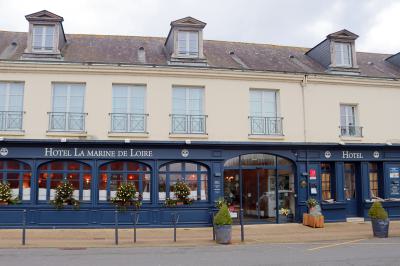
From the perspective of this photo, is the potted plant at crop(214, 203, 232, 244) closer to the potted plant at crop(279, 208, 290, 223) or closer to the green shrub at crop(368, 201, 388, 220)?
the green shrub at crop(368, 201, 388, 220)

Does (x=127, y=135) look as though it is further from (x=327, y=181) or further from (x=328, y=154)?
(x=327, y=181)

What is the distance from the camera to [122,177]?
15961 mm

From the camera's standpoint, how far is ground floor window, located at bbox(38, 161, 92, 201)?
611 inches

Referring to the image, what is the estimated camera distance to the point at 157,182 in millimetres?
15984

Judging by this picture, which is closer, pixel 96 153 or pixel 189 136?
pixel 96 153

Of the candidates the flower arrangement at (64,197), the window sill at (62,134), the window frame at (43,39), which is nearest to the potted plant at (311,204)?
the flower arrangement at (64,197)

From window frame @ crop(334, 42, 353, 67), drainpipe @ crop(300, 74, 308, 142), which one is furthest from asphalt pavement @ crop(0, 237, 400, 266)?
window frame @ crop(334, 42, 353, 67)

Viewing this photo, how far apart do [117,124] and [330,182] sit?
8.87 m

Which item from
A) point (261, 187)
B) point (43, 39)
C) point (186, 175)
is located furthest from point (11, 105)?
point (261, 187)

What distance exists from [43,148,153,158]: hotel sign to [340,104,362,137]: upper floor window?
7.96 metres

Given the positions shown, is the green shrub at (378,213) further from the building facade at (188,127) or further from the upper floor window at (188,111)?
the upper floor window at (188,111)

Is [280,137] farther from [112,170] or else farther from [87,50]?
[87,50]

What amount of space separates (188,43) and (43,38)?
5.42m

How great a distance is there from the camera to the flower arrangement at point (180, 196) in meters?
15.8
